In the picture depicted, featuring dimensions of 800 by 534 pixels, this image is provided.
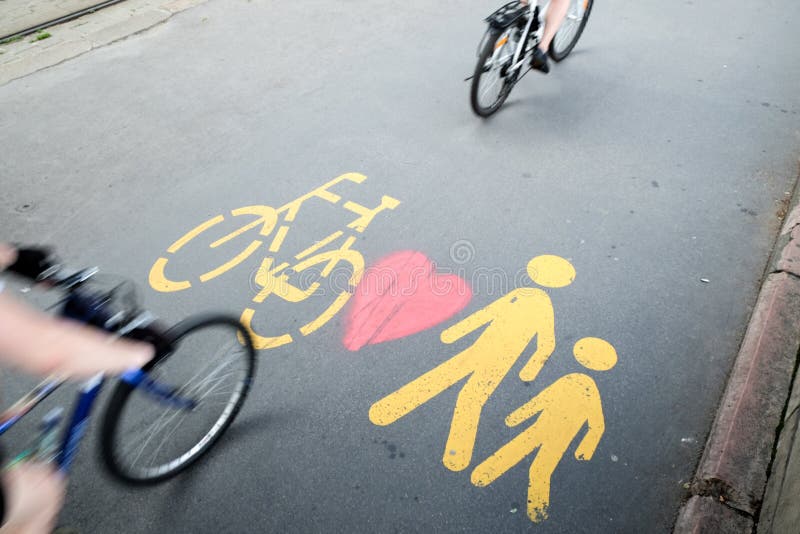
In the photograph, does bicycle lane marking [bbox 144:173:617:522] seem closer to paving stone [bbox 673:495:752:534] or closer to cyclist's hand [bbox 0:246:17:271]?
paving stone [bbox 673:495:752:534]

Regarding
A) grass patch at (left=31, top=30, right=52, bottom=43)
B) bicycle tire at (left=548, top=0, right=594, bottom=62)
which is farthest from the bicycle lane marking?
grass patch at (left=31, top=30, right=52, bottom=43)

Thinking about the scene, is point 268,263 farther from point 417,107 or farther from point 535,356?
point 417,107

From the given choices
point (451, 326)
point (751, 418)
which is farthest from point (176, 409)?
point (751, 418)

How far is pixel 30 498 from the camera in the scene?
1.85m

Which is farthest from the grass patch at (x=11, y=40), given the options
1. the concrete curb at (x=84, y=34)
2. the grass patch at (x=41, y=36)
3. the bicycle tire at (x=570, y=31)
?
the bicycle tire at (x=570, y=31)

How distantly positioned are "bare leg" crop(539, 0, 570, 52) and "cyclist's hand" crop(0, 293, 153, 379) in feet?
15.6

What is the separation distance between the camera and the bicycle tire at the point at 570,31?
5.72m

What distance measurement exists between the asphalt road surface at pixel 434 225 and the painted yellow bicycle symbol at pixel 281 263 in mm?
49

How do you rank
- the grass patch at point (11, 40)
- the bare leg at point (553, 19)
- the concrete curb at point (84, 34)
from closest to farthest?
the bare leg at point (553, 19) → the concrete curb at point (84, 34) → the grass patch at point (11, 40)

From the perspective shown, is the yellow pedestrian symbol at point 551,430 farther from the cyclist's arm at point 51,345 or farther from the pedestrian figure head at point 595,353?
the cyclist's arm at point 51,345

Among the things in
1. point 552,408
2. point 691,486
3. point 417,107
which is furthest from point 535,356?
point 417,107

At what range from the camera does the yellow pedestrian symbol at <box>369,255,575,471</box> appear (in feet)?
9.02

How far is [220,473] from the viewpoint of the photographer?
2600 mm

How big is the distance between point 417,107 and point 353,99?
2.20 feet
